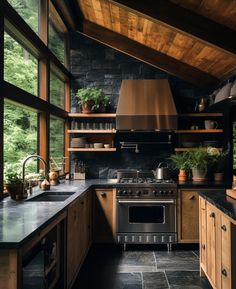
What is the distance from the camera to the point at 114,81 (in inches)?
211

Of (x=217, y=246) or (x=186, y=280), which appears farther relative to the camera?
(x=186, y=280)

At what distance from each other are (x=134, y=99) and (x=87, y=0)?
1.58 meters

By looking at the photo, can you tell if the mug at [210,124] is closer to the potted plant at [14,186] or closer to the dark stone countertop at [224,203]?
the dark stone countertop at [224,203]

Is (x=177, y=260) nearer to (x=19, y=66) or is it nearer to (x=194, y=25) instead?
(x=194, y=25)

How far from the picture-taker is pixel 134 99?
16.1ft

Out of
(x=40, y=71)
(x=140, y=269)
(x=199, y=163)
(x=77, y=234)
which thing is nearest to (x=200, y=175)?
(x=199, y=163)

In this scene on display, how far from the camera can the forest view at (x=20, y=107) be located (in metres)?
3.00

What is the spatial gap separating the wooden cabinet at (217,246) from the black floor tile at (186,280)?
0.36 ft

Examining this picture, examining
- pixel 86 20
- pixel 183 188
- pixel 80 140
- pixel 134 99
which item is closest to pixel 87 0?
pixel 86 20

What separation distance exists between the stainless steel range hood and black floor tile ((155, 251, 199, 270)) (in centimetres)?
181

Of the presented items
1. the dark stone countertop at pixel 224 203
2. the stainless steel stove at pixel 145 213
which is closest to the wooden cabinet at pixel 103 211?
the stainless steel stove at pixel 145 213

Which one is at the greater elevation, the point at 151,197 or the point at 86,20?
the point at 86,20

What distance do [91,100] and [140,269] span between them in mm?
2683

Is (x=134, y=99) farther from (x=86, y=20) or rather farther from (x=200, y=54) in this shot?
(x=86, y=20)
